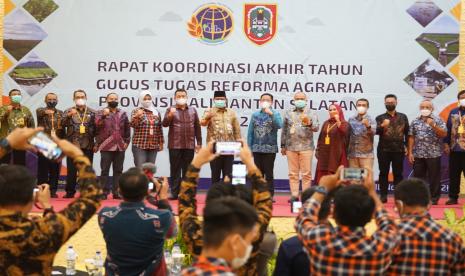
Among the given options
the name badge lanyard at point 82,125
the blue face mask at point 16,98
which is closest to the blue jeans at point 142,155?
the name badge lanyard at point 82,125

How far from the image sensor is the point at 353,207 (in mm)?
2662

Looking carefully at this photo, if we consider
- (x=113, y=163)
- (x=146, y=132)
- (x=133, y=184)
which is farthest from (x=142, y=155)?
(x=133, y=184)

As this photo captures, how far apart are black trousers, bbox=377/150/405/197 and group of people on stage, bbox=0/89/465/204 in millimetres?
12

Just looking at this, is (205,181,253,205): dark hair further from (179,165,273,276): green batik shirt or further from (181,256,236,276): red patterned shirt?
(181,256,236,276): red patterned shirt

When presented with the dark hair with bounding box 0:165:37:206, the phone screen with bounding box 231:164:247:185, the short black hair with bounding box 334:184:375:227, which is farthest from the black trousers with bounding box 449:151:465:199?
the dark hair with bounding box 0:165:37:206

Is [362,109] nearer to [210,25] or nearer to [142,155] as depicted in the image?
[210,25]

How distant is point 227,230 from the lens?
219 cm

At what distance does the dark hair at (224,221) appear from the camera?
2.19 meters

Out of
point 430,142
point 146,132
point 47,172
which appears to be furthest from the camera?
point 47,172

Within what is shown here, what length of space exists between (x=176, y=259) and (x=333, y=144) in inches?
158

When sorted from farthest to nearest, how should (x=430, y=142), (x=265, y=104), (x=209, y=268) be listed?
1. (x=265, y=104)
2. (x=430, y=142)
3. (x=209, y=268)

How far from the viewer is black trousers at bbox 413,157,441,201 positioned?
860cm

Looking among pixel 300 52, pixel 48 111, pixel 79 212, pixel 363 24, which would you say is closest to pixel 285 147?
pixel 300 52

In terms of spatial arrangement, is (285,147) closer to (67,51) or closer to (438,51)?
(438,51)
